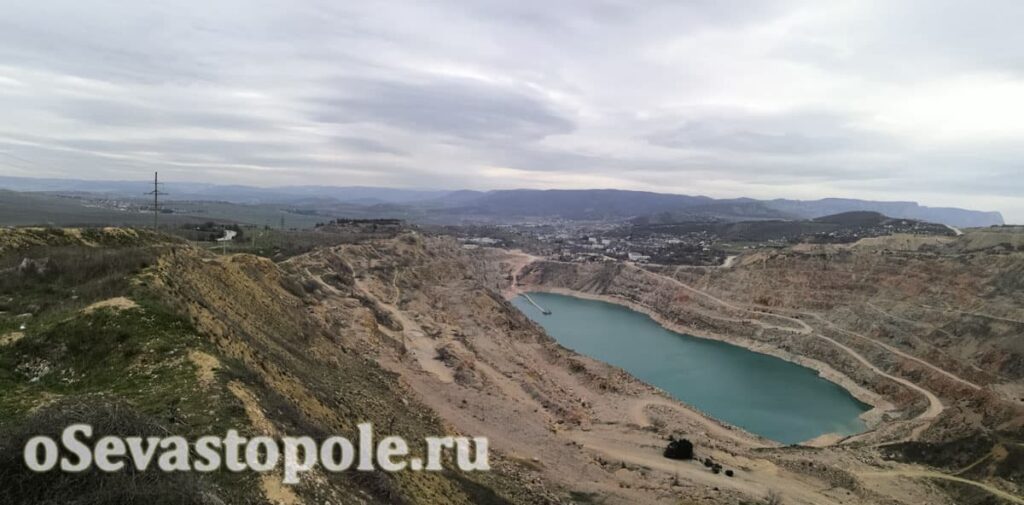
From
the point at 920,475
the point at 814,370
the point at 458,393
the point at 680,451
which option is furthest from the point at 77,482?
the point at 814,370

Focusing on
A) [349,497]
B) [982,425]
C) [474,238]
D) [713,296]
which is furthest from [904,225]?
[349,497]

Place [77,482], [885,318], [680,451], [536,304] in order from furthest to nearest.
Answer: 1. [536,304]
2. [885,318]
3. [680,451]
4. [77,482]

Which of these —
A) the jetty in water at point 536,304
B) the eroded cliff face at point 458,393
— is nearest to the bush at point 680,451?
the eroded cliff face at point 458,393

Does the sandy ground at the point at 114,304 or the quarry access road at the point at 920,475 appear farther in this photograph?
the quarry access road at the point at 920,475

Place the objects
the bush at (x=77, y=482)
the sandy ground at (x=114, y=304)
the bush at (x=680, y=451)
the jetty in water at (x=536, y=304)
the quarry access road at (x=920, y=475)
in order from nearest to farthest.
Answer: the bush at (x=77, y=482)
the sandy ground at (x=114, y=304)
the quarry access road at (x=920, y=475)
the bush at (x=680, y=451)
the jetty in water at (x=536, y=304)

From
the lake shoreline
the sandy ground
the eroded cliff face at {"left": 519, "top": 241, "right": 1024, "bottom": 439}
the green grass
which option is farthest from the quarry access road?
the sandy ground

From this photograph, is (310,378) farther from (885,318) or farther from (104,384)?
(885,318)

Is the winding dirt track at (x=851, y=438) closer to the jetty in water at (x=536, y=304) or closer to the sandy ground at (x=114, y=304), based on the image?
the sandy ground at (x=114, y=304)

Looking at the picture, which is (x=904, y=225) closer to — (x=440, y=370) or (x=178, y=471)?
(x=440, y=370)

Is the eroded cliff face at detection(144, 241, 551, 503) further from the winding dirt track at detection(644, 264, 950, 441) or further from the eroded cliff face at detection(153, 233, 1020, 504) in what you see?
the winding dirt track at detection(644, 264, 950, 441)
